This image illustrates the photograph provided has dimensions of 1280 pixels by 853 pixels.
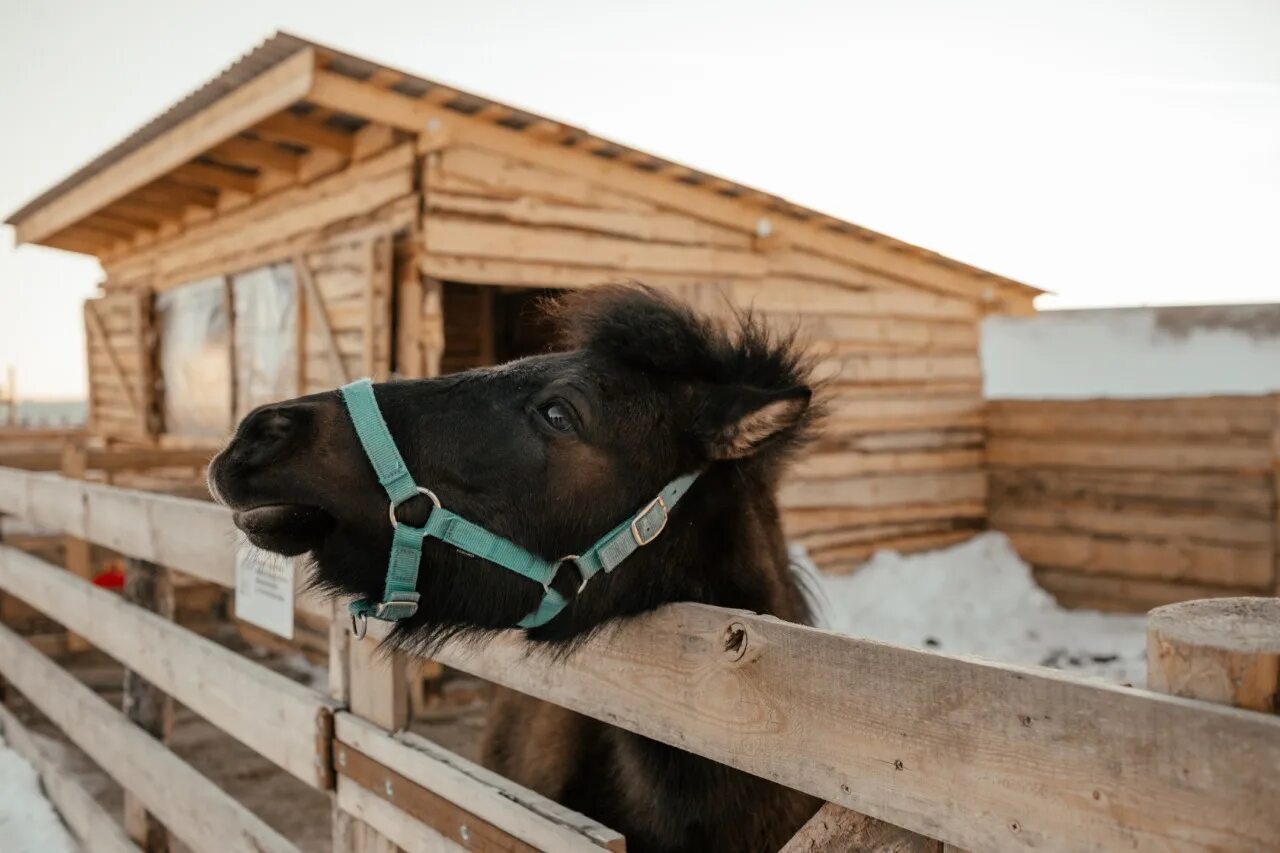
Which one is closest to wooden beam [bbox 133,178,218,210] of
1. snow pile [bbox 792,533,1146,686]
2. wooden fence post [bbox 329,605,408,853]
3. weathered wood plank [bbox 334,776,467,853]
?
snow pile [bbox 792,533,1146,686]

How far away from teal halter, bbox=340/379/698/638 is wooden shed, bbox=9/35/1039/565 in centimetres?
287

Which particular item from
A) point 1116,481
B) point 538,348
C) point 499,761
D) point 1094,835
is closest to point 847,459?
point 1116,481

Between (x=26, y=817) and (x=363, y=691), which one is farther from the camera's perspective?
(x=26, y=817)

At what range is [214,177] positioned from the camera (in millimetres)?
8078

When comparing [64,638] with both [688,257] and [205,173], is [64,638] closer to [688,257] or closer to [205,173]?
[205,173]

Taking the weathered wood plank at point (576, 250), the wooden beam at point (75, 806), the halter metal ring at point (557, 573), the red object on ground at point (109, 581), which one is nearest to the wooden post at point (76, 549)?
the red object on ground at point (109, 581)

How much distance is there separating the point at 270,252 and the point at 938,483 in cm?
687

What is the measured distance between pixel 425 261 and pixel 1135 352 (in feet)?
86.0

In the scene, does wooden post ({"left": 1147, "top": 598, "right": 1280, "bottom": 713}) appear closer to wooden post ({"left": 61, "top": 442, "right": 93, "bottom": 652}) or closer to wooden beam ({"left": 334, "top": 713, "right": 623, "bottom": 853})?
wooden beam ({"left": 334, "top": 713, "right": 623, "bottom": 853})

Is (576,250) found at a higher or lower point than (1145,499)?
higher

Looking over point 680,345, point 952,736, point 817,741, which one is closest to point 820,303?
point 680,345

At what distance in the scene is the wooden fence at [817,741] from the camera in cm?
91

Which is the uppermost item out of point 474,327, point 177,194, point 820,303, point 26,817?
point 177,194

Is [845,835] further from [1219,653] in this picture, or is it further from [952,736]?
[1219,653]
